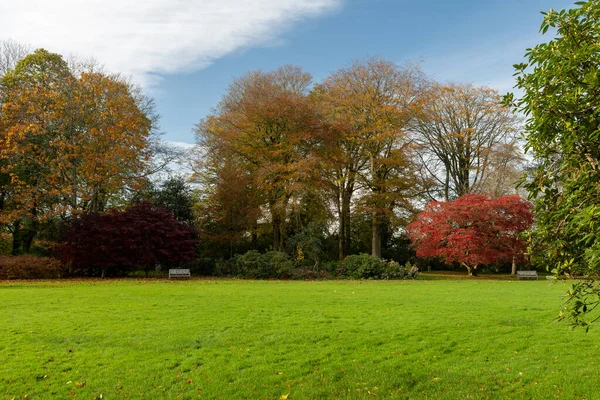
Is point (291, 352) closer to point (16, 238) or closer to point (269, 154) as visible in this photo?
point (269, 154)

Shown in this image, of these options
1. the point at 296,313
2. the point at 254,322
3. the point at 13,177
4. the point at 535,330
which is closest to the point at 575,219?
the point at 535,330

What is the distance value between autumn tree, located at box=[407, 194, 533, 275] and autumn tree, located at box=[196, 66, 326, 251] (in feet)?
26.9

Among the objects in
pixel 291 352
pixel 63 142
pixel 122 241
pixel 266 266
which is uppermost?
pixel 63 142

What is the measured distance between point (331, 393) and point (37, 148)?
23.6 metres

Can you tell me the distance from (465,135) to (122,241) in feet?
74.8

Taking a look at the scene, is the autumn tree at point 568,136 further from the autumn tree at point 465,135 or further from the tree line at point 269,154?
the autumn tree at point 465,135

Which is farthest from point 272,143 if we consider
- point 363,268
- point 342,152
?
point 363,268

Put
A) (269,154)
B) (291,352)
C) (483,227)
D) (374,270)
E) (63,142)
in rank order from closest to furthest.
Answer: (291,352)
(63,142)
(374,270)
(483,227)
(269,154)

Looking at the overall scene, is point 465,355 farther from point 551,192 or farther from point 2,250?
point 2,250

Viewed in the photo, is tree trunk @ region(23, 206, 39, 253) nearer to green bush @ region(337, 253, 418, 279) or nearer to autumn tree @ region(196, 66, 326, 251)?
autumn tree @ region(196, 66, 326, 251)

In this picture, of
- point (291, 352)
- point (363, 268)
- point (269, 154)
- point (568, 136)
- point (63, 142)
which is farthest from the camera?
point (269, 154)

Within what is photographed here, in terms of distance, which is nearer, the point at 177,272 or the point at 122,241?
the point at 122,241

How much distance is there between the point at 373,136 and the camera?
88.9 feet

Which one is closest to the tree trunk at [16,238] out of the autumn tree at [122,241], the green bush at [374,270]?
the autumn tree at [122,241]
